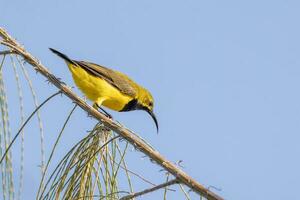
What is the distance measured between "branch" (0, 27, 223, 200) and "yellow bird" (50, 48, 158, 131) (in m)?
1.69

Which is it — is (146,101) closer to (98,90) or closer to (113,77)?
(113,77)

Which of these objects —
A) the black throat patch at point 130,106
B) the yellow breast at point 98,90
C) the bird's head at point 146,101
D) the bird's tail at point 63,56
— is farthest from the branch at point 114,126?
the bird's head at point 146,101

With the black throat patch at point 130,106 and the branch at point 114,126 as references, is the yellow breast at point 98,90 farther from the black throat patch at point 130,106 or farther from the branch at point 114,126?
the branch at point 114,126

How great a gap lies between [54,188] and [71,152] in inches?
Answer: 8.4

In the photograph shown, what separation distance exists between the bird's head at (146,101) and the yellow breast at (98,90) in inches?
25.4

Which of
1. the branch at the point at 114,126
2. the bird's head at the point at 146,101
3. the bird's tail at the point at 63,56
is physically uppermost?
the bird's head at the point at 146,101

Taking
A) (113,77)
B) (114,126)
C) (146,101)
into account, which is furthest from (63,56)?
(114,126)

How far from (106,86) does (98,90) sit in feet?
0.66

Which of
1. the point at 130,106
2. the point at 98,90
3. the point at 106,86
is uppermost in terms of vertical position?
the point at 130,106

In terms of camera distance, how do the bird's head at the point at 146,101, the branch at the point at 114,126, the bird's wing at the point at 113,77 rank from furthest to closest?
the bird's head at the point at 146,101, the bird's wing at the point at 113,77, the branch at the point at 114,126

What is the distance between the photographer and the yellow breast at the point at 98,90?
588 cm

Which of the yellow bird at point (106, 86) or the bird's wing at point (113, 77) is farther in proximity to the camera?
the bird's wing at point (113, 77)

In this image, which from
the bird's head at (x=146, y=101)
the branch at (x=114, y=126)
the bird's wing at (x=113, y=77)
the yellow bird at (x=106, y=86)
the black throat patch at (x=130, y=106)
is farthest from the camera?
the bird's head at (x=146, y=101)

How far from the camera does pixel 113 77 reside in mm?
6512
